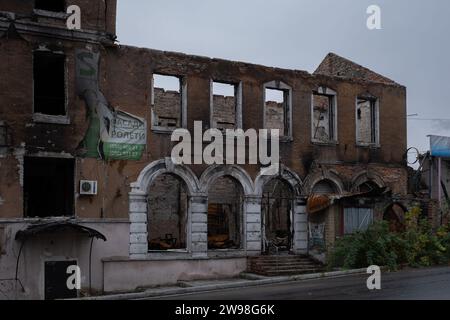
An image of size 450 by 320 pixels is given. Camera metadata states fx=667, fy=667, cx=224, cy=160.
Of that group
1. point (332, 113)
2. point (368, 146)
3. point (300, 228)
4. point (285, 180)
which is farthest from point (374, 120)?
point (300, 228)

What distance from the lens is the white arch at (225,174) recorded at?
22.8 meters

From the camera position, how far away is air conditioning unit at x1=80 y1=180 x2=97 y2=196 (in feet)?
67.1

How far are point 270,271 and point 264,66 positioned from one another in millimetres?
7392

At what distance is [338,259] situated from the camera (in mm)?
22953

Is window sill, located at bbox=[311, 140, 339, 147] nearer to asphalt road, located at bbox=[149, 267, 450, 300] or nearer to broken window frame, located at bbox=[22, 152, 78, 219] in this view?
asphalt road, located at bbox=[149, 267, 450, 300]

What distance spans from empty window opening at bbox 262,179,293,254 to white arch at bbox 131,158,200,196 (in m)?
3.40

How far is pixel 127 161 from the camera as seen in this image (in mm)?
21422

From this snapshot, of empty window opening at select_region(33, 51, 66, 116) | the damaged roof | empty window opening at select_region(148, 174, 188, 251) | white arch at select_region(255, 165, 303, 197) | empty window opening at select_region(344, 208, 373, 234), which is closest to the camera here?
empty window opening at select_region(33, 51, 66, 116)

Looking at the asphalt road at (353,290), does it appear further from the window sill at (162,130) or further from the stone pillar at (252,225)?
the window sill at (162,130)

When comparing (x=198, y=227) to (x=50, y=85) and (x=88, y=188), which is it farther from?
(x=50, y=85)

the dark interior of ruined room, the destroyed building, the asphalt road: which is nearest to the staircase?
the destroyed building

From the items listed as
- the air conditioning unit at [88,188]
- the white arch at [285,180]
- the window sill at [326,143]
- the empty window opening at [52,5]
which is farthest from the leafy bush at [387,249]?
the empty window opening at [52,5]
